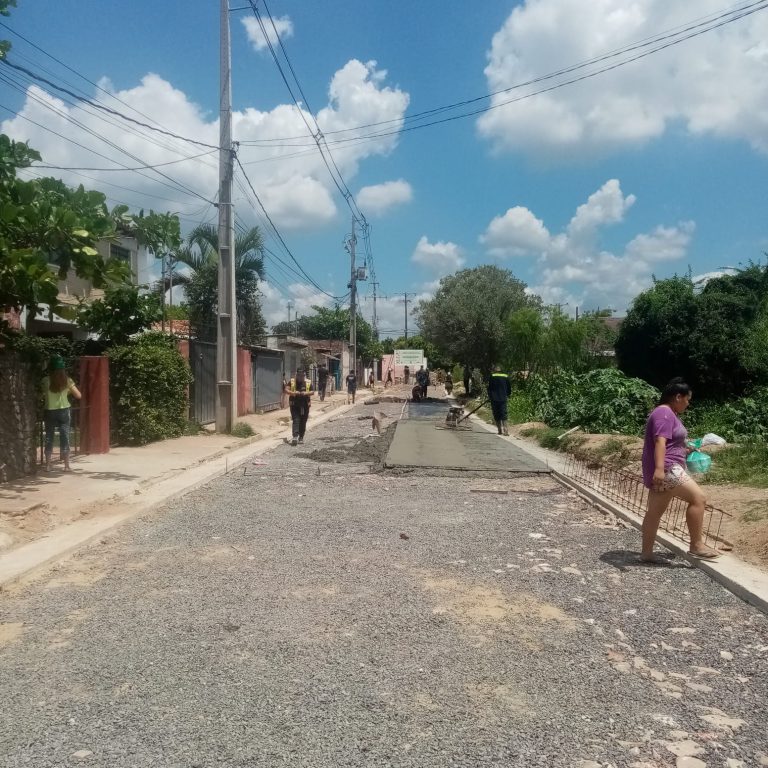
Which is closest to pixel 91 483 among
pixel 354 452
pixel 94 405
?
pixel 94 405

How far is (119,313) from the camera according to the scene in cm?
1328

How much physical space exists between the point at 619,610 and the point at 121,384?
11321mm

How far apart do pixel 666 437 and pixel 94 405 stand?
1013cm

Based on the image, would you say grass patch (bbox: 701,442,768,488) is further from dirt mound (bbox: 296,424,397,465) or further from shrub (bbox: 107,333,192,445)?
shrub (bbox: 107,333,192,445)

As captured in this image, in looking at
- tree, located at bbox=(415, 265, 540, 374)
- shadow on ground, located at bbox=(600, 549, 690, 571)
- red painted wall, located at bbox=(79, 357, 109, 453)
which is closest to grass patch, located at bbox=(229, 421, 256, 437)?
red painted wall, located at bbox=(79, 357, 109, 453)

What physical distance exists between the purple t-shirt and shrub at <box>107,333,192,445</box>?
34.6ft

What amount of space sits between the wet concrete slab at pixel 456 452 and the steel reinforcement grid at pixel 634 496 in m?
0.81

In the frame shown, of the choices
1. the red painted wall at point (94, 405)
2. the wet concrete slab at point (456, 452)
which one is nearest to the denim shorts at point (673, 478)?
the wet concrete slab at point (456, 452)

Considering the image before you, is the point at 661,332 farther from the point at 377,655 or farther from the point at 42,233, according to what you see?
the point at 377,655

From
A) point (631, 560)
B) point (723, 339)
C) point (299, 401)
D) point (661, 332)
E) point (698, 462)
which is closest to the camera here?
point (631, 560)

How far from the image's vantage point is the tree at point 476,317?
36781mm

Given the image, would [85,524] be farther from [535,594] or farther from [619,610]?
[619,610]

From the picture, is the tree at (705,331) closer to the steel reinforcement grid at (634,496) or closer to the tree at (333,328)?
the steel reinforcement grid at (634,496)

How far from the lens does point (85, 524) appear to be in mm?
8023
